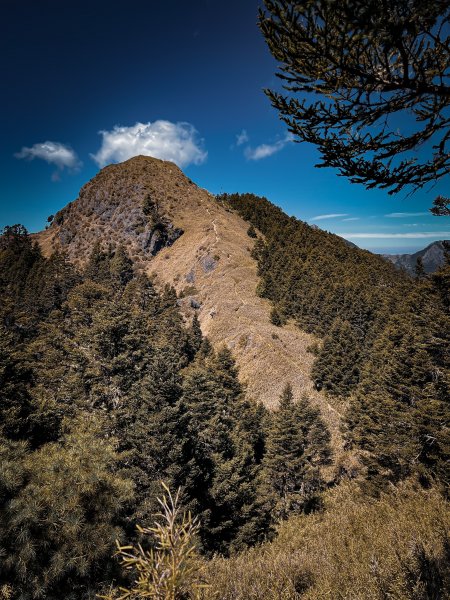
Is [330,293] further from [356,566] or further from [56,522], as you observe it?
[56,522]

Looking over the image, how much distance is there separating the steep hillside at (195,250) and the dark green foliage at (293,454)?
10.2 metres

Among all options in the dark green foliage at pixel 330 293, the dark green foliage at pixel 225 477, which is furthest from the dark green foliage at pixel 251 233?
the dark green foliage at pixel 225 477

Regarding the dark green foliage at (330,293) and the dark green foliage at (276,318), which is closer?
the dark green foliage at (330,293)

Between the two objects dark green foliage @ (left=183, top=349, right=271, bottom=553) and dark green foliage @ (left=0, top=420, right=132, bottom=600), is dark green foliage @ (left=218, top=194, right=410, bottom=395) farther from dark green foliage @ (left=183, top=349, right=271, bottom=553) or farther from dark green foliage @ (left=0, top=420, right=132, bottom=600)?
dark green foliage @ (left=0, top=420, right=132, bottom=600)

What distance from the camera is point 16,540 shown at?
6.54 meters

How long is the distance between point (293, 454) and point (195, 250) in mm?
66697

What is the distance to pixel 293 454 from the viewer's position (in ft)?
90.3

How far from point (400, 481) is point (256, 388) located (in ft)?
84.7

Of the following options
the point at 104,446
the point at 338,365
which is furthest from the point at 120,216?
the point at 104,446

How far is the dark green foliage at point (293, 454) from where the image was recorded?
27.5 metres

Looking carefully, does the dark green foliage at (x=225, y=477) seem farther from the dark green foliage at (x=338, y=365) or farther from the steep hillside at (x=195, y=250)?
the dark green foliage at (x=338, y=365)

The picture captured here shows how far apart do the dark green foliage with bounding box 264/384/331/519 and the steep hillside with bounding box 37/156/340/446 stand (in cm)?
1017

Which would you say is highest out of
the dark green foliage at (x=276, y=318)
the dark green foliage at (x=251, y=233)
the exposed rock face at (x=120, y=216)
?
the exposed rock face at (x=120, y=216)

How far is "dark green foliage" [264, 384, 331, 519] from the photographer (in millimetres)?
27453
